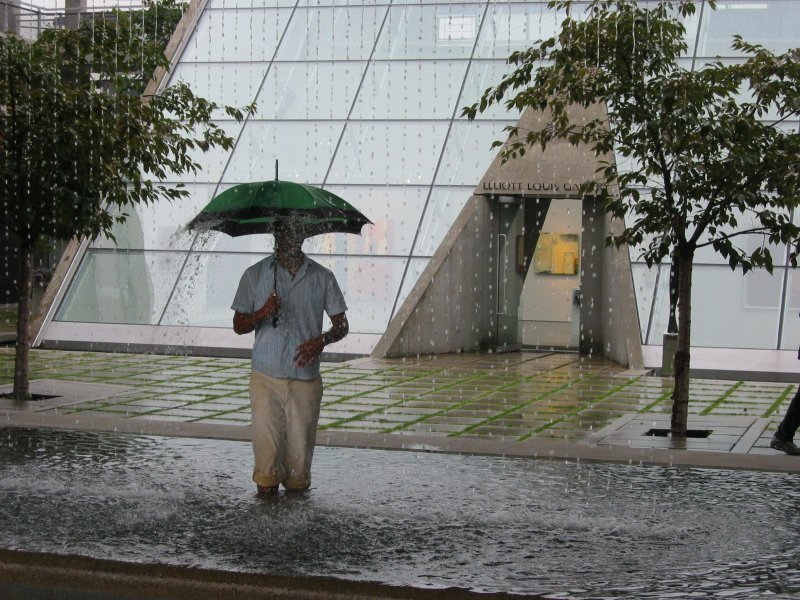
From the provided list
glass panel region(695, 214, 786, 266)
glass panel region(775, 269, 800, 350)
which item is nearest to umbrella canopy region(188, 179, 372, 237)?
glass panel region(775, 269, 800, 350)

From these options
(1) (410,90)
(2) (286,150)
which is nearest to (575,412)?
(2) (286,150)

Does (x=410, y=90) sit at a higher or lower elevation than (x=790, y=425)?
higher

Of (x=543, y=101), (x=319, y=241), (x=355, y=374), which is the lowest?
(x=355, y=374)

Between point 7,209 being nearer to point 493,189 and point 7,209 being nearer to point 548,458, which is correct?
point 548,458

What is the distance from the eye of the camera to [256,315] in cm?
856

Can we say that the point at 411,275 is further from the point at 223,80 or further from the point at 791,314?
the point at 223,80

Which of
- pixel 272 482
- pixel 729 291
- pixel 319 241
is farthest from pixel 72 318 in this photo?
pixel 272 482

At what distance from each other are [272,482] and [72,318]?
14095 millimetres

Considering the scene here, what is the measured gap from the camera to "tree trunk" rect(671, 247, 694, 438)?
1183 cm

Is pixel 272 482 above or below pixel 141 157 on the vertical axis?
below

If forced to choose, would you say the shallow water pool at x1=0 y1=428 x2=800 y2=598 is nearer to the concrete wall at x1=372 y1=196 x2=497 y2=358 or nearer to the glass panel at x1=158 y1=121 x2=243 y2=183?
the concrete wall at x1=372 y1=196 x2=497 y2=358

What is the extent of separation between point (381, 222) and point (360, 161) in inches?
58.6

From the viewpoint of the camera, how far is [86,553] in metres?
6.65

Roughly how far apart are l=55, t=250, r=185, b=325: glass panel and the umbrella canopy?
1294 centimetres
